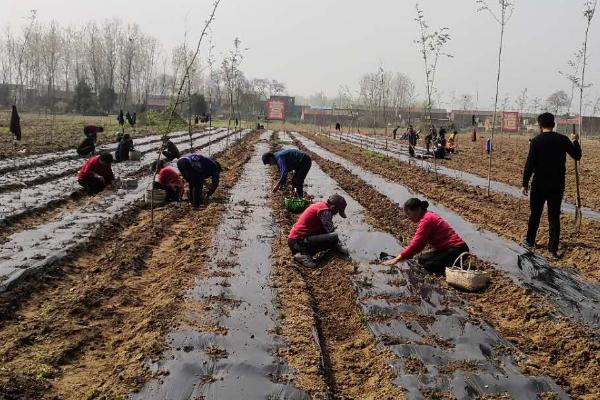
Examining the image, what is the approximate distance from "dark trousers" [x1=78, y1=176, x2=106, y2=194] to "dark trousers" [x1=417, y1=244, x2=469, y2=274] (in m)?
7.14

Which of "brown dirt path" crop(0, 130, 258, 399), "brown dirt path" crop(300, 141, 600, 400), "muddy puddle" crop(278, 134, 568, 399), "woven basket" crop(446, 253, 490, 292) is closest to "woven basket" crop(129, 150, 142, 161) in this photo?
"brown dirt path" crop(0, 130, 258, 399)

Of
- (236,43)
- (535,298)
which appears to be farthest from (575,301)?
(236,43)

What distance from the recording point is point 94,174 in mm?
10578

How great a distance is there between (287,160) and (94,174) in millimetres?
4178

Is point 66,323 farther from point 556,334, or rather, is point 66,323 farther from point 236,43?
point 236,43

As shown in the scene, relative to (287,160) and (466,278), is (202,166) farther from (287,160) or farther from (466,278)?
(466,278)

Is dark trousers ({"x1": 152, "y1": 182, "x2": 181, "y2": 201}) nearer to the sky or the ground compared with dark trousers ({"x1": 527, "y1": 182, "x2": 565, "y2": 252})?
nearer to the ground

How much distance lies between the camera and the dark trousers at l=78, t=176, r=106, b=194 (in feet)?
34.5

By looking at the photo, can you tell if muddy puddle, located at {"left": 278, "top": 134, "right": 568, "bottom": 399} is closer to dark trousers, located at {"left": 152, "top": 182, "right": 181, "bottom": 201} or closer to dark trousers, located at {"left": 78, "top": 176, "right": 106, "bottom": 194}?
dark trousers, located at {"left": 152, "top": 182, "right": 181, "bottom": 201}

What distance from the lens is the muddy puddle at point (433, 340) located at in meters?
3.53

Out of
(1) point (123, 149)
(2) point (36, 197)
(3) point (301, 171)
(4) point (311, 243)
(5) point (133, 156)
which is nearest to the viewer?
(4) point (311, 243)

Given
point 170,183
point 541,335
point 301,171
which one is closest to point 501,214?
point 301,171

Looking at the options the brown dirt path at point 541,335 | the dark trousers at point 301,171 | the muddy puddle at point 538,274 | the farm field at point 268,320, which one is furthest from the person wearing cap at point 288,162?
the brown dirt path at point 541,335

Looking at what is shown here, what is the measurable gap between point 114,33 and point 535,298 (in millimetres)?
74986
